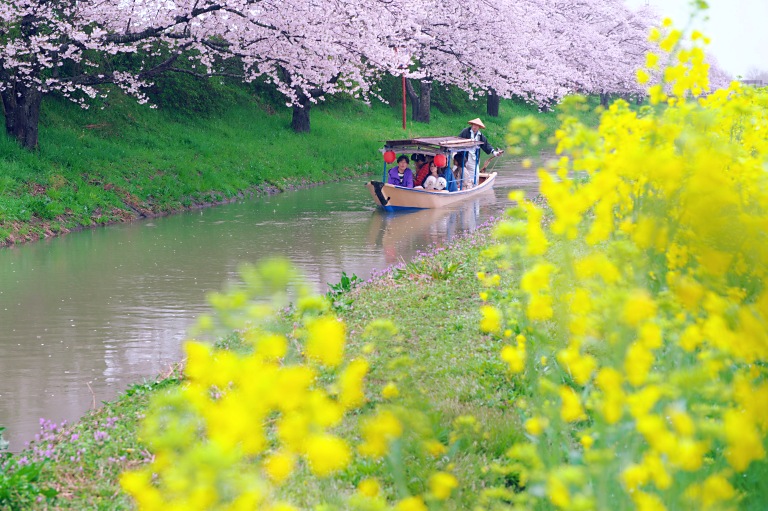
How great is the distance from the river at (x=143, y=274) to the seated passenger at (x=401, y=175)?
0.88 metres

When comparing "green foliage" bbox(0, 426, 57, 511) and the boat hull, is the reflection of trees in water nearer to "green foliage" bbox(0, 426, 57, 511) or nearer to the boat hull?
the boat hull

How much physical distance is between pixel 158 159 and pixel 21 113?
11.7 feet

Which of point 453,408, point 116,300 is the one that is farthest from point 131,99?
point 453,408

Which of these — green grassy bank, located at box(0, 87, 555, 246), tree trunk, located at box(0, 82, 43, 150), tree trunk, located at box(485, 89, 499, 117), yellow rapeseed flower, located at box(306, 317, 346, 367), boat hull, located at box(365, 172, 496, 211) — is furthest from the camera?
tree trunk, located at box(485, 89, 499, 117)

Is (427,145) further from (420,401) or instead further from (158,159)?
(420,401)

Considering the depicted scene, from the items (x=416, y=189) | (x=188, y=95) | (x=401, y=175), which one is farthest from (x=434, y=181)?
(x=188, y=95)

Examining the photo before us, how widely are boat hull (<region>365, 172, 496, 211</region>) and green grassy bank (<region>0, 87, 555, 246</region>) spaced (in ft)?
13.0

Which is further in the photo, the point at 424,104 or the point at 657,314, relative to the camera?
the point at 424,104

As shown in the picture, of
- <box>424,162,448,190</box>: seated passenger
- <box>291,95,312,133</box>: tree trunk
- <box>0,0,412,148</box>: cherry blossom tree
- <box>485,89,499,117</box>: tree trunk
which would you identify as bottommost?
<box>424,162,448,190</box>: seated passenger

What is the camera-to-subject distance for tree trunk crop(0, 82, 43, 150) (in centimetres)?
1828

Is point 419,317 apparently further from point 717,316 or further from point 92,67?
point 92,67

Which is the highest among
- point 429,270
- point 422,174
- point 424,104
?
point 424,104

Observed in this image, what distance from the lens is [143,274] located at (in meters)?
12.7


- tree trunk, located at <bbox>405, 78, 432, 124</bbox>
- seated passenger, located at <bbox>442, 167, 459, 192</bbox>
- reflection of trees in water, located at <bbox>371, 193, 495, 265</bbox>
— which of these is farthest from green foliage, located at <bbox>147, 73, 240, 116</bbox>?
tree trunk, located at <bbox>405, 78, 432, 124</bbox>
